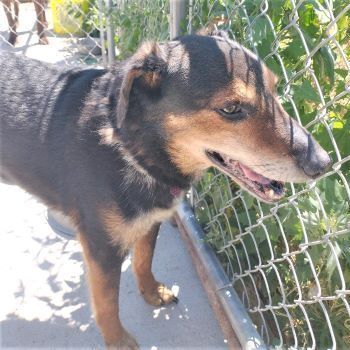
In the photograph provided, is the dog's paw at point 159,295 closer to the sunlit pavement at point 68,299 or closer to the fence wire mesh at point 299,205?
the sunlit pavement at point 68,299

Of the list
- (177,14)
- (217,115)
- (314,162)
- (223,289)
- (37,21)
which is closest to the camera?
(314,162)

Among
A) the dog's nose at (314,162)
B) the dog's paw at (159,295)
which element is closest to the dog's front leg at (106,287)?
the dog's paw at (159,295)

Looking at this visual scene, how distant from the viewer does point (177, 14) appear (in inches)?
107

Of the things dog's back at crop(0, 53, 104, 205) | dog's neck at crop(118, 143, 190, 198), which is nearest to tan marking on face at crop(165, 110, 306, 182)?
dog's neck at crop(118, 143, 190, 198)

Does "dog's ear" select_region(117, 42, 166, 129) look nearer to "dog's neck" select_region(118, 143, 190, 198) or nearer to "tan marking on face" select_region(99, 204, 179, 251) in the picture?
"dog's neck" select_region(118, 143, 190, 198)

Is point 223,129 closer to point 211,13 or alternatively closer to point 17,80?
point 211,13

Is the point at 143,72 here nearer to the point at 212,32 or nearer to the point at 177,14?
the point at 212,32

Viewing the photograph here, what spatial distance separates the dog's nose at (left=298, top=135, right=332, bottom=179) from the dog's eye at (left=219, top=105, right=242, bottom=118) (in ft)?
1.00

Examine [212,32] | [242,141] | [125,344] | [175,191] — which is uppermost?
[212,32]

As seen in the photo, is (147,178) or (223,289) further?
(223,289)

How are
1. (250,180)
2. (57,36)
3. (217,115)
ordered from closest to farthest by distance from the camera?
(217,115) → (250,180) → (57,36)

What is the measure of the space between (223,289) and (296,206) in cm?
82

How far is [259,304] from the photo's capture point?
92.0 inches

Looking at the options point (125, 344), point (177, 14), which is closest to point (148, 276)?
point (125, 344)
